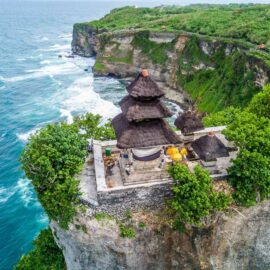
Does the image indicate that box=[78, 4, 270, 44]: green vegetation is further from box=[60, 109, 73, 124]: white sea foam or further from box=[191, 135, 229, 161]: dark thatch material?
box=[191, 135, 229, 161]: dark thatch material

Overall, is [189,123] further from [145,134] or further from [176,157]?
[145,134]

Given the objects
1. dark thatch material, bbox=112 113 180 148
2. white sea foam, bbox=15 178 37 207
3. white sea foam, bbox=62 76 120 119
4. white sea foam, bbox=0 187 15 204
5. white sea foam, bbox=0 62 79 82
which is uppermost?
dark thatch material, bbox=112 113 180 148

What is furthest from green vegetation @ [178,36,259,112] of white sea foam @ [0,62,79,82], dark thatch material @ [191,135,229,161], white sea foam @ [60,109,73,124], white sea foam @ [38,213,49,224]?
dark thatch material @ [191,135,229,161]

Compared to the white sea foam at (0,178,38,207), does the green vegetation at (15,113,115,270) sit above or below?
above

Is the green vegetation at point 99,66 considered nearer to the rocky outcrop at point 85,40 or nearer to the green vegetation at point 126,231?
the rocky outcrop at point 85,40

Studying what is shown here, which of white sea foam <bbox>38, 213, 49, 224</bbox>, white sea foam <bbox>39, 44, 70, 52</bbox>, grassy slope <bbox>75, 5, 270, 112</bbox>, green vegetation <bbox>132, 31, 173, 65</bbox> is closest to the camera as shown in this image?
white sea foam <bbox>38, 213, 49, 224</bbox>

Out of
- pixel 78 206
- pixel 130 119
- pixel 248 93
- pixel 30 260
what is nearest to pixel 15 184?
pixel 30 260

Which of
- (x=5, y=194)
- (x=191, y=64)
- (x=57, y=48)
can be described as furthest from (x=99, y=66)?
(x=5, y=194)

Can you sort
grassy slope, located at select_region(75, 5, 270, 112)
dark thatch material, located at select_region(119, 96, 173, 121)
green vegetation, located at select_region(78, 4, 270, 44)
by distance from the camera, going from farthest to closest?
Answer: green vegetation, located at select_region(78, 4, 270, 44) < grassy slope, located at select_region(75, 5, 270, 112) < dark thatch material, located at select_region(119, 96, 173, 121)

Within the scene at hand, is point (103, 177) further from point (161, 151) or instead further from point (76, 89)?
point (76, 89)
